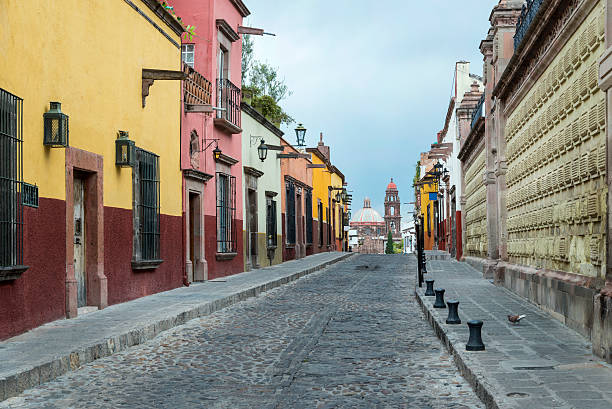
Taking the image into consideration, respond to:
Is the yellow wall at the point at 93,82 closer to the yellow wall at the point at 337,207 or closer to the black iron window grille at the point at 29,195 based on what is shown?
the black iron window grille at the point at 29,195

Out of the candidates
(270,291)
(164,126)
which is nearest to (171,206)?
(164,126)

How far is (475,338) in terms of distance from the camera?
688cm

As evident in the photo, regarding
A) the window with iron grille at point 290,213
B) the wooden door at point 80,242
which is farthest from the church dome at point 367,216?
the wooden door at point 80,242

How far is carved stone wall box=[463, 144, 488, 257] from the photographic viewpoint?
2053 centimetres

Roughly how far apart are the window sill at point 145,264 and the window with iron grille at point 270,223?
11.8 meters

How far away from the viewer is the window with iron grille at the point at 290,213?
3012 centimetres

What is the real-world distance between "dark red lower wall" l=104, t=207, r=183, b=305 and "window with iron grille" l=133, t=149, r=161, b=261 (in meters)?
0.29

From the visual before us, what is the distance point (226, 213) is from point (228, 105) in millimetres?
2791

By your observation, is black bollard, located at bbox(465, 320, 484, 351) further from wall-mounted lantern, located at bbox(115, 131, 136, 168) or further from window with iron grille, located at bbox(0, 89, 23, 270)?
wall-mounted lantern, located at bbox(115, 131, 136, 168)

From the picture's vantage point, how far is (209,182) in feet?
59.8

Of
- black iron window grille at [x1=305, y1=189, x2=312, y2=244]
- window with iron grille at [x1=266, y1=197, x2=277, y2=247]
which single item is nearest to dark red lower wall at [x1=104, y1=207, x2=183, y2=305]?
window with iron grille at [x1=266, y1=197, x2=277, y2=247]

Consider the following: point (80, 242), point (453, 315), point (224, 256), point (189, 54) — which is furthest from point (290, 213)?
point (453, 315)

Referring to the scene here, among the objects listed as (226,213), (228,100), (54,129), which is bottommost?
(226,213)

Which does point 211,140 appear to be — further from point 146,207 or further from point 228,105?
point 146,207
